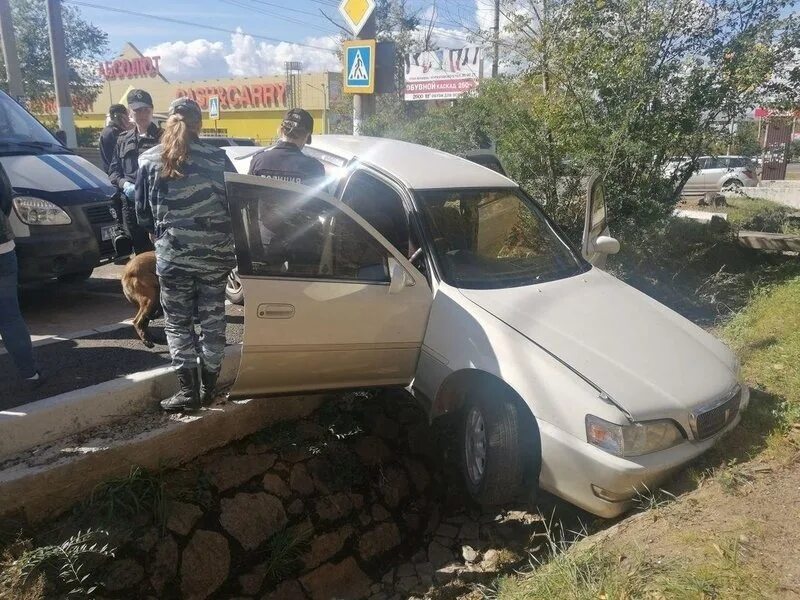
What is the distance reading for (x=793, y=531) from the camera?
2.68 metres

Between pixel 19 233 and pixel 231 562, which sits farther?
pixel 19 233

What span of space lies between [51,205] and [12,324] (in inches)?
74.1

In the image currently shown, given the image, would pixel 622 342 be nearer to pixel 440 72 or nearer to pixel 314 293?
pixel 314 293

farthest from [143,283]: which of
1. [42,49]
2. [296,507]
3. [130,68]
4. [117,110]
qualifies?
[130,68]

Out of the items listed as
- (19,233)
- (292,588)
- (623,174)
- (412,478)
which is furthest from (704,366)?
(19,233)

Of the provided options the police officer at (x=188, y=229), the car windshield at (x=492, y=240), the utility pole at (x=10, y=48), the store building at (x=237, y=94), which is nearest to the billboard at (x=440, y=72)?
the store building at (x=237, y=94)

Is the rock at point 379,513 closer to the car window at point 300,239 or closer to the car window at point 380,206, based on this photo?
the car window at point 300,239

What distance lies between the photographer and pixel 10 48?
12.5 metres

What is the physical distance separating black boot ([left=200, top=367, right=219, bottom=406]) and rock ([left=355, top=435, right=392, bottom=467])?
1.03m

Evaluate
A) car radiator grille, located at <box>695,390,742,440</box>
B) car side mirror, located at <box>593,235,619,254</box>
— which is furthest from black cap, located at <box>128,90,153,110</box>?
car radiator grille, located at <box>695,390,742,440</box>

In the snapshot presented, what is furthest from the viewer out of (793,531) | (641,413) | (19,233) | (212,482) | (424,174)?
(19,233)

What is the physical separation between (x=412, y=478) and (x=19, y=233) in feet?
12.3

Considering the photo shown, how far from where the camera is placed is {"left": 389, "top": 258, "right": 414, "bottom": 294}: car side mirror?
3432 millimetres

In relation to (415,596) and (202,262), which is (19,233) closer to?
(202,262)
